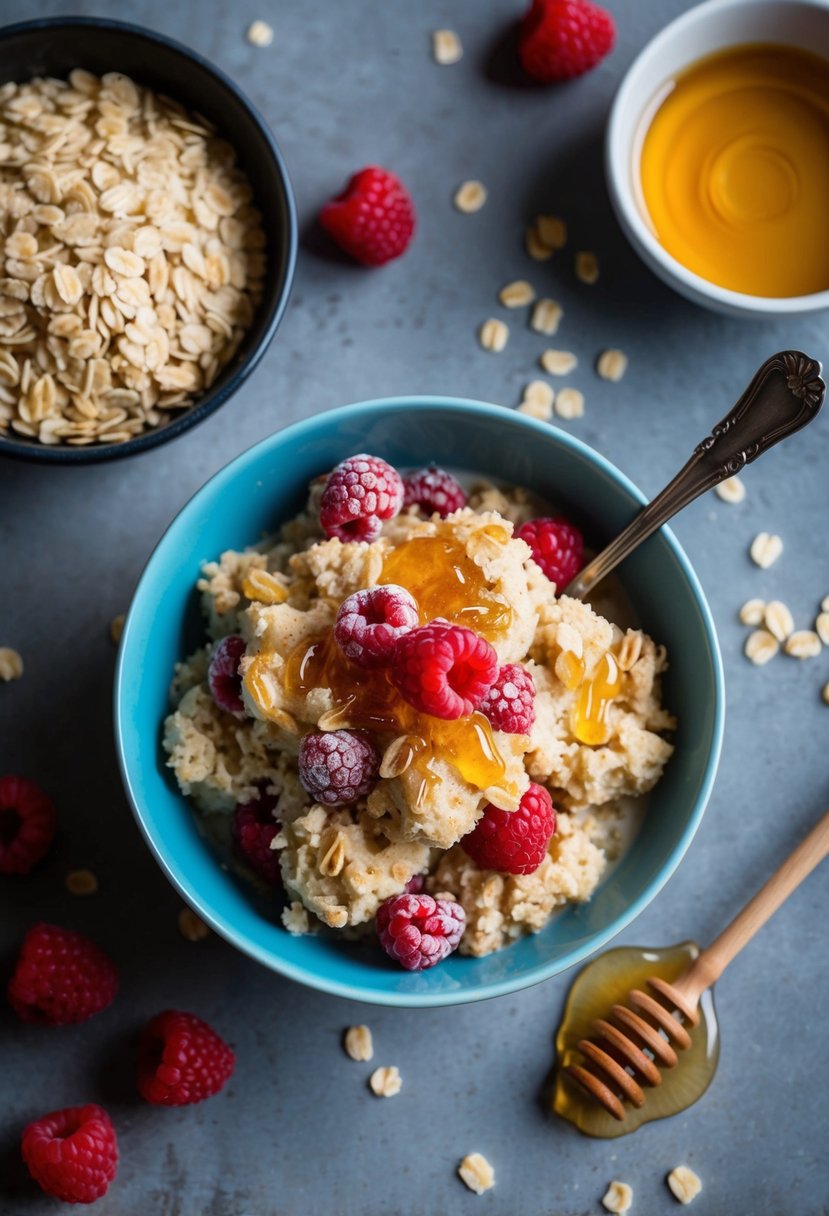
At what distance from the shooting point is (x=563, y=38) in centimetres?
192

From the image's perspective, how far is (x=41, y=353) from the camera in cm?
179

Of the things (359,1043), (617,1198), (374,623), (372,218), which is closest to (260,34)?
(372,218)

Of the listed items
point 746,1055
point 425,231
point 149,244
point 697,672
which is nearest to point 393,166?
point 425,231

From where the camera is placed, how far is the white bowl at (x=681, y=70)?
181 centimetres

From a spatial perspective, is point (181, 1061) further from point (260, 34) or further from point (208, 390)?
point (260, 34)

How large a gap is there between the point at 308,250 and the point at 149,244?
0.33 meters

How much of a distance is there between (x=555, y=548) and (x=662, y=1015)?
2.52 feet

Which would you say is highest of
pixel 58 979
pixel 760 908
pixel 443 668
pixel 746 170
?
pixel 746 170

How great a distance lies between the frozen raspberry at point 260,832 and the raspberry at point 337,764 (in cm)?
19

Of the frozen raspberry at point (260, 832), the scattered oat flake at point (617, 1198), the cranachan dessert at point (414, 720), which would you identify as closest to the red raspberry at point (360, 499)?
the cranachan dessert at point (414, 720)

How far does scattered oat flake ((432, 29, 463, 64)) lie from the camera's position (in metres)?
2.03

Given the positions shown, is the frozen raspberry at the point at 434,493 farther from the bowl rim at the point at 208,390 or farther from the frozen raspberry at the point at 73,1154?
the frozen raspberry at the point at 73,1154

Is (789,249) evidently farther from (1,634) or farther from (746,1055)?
(1,634)

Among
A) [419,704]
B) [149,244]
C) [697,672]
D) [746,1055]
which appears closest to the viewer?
[419,704]
